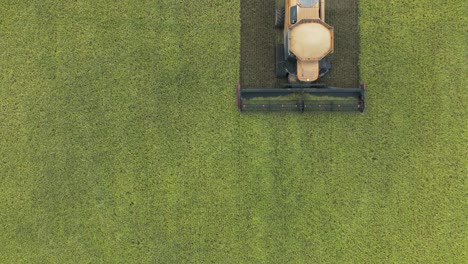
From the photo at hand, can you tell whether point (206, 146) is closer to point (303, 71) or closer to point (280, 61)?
point (280, 61)

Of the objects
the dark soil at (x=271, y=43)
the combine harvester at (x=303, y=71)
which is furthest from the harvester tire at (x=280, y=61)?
the dark soil at (x=271, y=43)

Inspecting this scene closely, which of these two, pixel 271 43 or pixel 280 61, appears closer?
pixel 280 61

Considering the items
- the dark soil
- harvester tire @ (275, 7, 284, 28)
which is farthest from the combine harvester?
the dark soil

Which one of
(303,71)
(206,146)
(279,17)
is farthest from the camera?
(206,146)

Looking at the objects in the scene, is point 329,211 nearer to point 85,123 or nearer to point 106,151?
point 106,151

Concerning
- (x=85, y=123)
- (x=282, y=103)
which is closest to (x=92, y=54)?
(x=85, y=123)

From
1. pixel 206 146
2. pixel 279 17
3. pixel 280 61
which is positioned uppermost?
pixel 279 17

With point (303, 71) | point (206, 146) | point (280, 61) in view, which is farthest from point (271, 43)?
point (206, 146)
